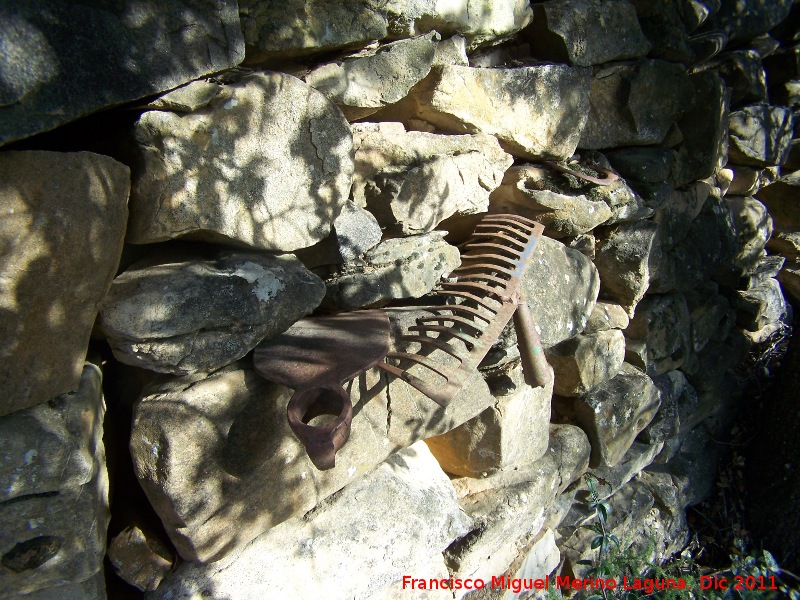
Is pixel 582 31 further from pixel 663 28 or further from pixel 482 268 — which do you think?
pixel 482 268

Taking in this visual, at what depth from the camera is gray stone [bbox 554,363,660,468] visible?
3.31 meters

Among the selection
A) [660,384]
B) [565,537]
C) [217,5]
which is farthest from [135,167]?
[660,384]

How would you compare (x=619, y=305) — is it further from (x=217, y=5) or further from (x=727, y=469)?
(x=217, y=5)

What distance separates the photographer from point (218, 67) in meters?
1.58

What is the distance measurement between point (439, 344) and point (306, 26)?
110cm

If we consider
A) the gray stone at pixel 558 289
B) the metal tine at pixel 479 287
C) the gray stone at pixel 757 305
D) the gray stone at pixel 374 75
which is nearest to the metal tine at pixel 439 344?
the metal tine at pixel 479 287

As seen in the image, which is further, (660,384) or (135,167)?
(660,384)

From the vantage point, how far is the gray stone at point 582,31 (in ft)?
9.14

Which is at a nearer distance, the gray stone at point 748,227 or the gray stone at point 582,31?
the gray stone at point 582,31

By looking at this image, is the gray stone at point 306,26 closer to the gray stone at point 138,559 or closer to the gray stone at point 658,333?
the gray stone at point 138,559

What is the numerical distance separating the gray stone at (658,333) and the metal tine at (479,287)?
6.20ft

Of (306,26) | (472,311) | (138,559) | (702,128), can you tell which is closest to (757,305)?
(702,128)

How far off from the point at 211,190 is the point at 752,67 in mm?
4377

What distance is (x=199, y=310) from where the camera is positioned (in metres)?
1.58
